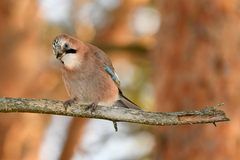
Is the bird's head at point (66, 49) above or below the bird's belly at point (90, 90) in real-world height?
above

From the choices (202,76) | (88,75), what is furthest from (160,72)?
(88,75)

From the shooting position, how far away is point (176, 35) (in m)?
7.82

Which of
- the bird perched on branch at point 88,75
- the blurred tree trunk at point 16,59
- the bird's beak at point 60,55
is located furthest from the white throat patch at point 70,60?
the blurred tree trunk at point 16,59

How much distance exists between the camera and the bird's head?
12.8 feet

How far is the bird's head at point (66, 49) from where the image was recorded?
3.90 m

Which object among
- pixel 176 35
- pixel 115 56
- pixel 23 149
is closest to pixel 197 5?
pixel 176 35

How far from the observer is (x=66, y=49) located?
4.07 m

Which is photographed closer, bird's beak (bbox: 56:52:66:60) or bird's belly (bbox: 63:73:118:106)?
bird's beak (bbox: 56:52:66:60)

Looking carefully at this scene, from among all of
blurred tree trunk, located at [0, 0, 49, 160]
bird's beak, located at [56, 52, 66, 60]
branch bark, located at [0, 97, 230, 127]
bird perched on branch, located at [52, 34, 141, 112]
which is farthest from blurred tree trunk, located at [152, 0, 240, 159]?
bird's beak, located at [56, 52, 66, 60]

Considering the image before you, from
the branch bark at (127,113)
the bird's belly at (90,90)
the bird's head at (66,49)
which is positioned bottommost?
the branch bark at (127,113)

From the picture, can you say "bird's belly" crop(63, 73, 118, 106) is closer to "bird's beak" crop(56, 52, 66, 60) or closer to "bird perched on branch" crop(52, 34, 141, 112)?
"bird perched on branch" crop(52, 34, 141, 112)

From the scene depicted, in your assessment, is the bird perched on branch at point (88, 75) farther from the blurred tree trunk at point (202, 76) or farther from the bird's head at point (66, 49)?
the blurred tree trunk at point (202, 76)

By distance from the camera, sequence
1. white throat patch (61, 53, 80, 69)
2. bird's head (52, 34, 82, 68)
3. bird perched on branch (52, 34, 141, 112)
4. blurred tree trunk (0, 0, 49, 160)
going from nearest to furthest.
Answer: bird's head (52, 34, 82, 68)
white throat patch (61, 53, 80, 69)
bird perched on branch (52, 34, 141, 112)
blurred tree trunk (0, 0, 49, 160)

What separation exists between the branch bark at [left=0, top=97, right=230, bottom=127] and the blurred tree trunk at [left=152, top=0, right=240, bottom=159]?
12.2 ft
